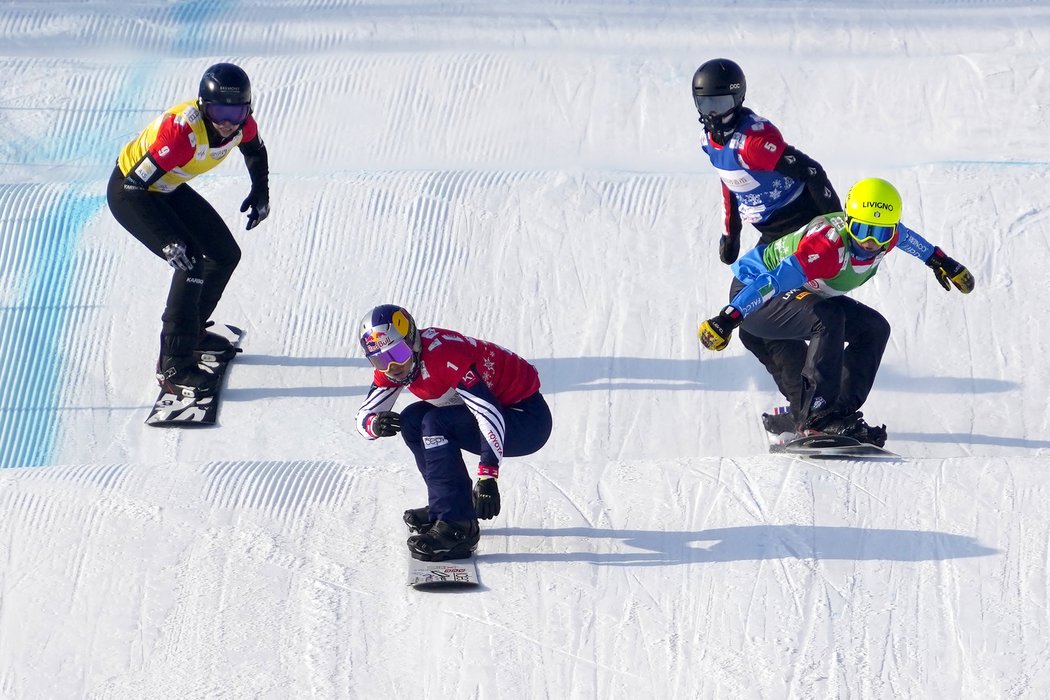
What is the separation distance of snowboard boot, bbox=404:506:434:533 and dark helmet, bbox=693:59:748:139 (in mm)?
2366

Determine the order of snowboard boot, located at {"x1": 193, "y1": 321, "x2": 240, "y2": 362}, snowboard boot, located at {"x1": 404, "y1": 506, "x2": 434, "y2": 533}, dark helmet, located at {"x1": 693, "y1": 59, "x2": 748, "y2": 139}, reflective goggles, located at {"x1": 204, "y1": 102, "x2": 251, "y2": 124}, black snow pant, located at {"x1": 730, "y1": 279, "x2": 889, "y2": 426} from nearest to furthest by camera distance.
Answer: snowboard boot, located at {"x1": 404, "y1": 506, "x2": 434, "y2": 533} → black snow pant, located at {"x1": 730, "y1": 279, "x2": 889, "y2": 426} → dark helmet, located at {"x1": 693, "y1": 59, "x2": 748, "y2": 139} → reflective goggles, located at {"x1": 204, "y1": 102, "x2": 251, "y2": 124} → snowboard boot, located at {"x1": 193, "y1": 321, "x2": 240, "y2": 362}

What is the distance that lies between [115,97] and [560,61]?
11.0ft

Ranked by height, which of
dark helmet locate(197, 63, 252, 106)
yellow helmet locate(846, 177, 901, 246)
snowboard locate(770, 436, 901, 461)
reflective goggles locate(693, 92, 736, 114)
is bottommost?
snowboard locate(770, 436, 901, 461)

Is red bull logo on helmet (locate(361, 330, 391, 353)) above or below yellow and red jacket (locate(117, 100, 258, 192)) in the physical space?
below

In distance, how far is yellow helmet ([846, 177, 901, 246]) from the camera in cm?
530

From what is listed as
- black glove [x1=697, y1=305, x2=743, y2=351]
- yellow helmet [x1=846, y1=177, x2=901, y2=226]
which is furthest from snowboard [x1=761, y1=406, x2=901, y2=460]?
yellow helmet [x1=846, y1=177, x2=901, y2=226]

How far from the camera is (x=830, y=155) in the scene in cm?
838

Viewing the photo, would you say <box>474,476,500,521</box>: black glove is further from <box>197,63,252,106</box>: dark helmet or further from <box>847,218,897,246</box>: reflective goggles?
<box>197,63,252,106</box>: dark helmet

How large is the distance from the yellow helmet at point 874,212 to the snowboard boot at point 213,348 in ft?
11.3

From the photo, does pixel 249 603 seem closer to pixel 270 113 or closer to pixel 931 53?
pixel 270 113

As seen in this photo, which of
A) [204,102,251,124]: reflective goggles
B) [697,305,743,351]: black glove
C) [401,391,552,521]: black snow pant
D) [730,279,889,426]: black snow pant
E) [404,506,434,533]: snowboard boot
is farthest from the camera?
[204,102,251,124]: reflective goggles

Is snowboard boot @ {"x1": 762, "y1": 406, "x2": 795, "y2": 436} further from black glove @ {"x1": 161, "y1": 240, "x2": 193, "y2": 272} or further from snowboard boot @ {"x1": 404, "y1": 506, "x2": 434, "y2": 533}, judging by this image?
black glove @ {"x1": 161, "y1": 240, "x2": 193, "y2": 272}

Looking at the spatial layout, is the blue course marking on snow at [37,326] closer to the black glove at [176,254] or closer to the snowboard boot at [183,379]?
the snowboard boot at [183,379]

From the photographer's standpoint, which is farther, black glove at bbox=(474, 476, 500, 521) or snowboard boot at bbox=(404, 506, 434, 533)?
snowboard boot at bbox=(404, 506, 434, 533)
